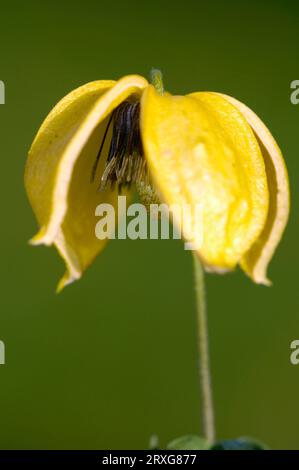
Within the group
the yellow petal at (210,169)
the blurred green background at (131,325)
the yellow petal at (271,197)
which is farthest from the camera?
the blurred green background at (131,325)

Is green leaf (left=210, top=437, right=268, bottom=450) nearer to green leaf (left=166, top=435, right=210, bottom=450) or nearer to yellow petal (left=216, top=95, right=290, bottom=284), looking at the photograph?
green leaf (left=166, top=435, right=210, bottom=450)

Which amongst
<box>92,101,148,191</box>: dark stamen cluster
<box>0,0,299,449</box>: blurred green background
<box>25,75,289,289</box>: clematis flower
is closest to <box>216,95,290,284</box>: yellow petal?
<box>25,75,289,289</box>: clematis flower

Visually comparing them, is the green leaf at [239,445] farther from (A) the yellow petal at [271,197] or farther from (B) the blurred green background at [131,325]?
(B) the blurred green background at [131,325]

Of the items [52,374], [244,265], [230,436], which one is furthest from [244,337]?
[244,265]

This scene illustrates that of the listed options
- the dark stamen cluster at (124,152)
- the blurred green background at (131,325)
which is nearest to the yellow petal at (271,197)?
the dark stamen cluster at (124,152)

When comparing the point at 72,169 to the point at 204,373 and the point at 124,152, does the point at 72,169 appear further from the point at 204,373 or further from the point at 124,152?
the point at 204,373

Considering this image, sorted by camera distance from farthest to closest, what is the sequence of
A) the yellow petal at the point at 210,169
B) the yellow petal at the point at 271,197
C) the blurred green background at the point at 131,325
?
the blurred green background at the point at 131,325
the yellow petal at the point at 271,197
the yellow petal at the point at 210,169

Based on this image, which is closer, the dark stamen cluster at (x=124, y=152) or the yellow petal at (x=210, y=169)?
the yellow petal at (x=210, y=169)
